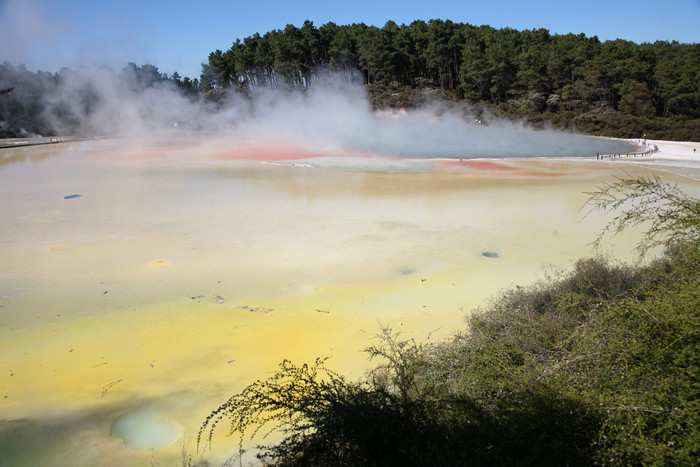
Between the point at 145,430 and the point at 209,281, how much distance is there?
3.60 metres

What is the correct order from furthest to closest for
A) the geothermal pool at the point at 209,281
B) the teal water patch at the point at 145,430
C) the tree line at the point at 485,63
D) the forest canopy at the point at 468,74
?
the tree line at the point at 485,63 < the forest canopy at the point at 468,74 < the geothermal pool at the point at 209,281 < the teal water patch at the point at 145,430

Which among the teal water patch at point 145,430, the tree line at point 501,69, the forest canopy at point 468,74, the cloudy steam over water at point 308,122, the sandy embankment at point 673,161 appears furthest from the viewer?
the tree line at point 501,69

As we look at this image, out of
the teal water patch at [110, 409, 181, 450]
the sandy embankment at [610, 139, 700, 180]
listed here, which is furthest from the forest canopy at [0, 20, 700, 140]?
the teal water patch at [110, 409, 181, 450]

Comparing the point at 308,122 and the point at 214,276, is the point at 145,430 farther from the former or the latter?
the point at 308,122

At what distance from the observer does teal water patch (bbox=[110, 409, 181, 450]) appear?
13.6ft

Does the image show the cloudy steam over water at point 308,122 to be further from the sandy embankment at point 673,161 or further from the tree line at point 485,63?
the tree line at point 485,63

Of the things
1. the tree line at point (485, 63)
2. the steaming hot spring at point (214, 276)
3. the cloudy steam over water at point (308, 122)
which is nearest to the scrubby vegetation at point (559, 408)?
the steaming hot spring at point (214, 276)

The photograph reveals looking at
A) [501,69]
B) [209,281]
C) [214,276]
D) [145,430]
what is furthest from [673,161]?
[501,69]

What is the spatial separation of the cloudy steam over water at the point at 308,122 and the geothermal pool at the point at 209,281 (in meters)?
12.3

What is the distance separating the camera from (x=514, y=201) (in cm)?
1360

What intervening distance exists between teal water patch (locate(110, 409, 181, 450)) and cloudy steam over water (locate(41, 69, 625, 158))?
2152 cm

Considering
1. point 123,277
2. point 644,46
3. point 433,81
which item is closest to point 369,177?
point 123,277

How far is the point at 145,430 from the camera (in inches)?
170

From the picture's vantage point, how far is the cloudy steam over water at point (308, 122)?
93.6ft
